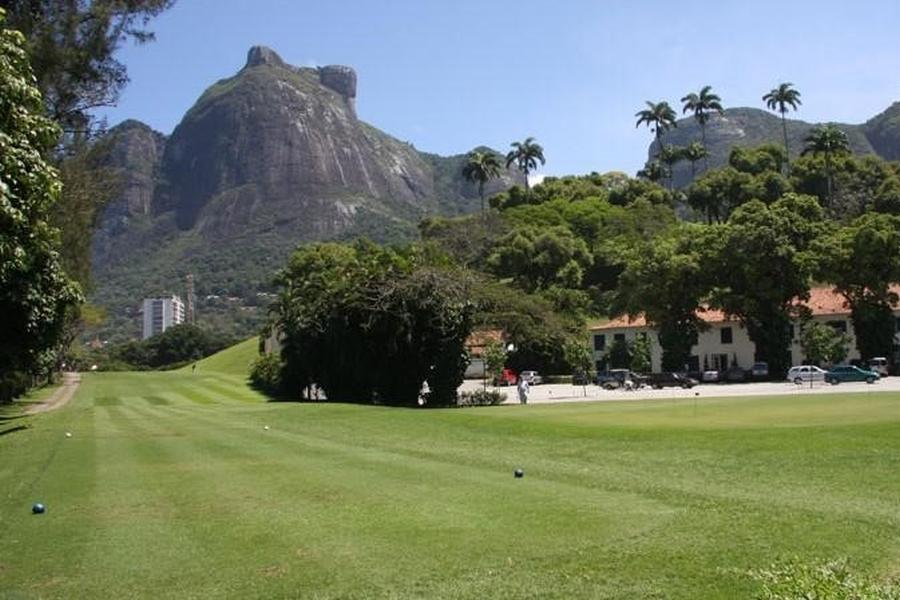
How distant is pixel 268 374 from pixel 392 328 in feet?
71.9

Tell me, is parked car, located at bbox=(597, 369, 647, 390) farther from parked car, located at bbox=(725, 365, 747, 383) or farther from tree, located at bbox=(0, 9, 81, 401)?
tree, located at bbox=(0, 9, 81, 401)

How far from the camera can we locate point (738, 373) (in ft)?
240

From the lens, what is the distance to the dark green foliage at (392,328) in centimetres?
4428

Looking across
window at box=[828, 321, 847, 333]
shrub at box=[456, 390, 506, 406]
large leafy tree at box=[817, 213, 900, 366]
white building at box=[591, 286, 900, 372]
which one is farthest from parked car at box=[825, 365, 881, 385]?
shrub at box=[456, 390, 506, 406]

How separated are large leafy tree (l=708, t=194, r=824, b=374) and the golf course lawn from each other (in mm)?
50526

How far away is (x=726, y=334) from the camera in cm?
8594

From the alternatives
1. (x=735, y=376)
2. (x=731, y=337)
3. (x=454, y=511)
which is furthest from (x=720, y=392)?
(x=454, y=511)

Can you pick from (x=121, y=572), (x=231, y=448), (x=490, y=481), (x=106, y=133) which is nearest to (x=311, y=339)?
(x=106, y=133)

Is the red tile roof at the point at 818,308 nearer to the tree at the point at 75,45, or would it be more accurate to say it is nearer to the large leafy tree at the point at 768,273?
the large leafy tree at the point at 768,273

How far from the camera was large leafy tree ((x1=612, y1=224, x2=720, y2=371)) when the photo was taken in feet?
251

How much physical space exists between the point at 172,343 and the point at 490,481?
137193 mm

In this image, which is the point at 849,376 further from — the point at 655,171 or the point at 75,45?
the point at 655,171

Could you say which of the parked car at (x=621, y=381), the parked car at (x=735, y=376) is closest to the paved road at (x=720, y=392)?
the parked car at (x=621, y=381)

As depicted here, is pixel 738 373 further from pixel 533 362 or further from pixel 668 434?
pixel 668 434
